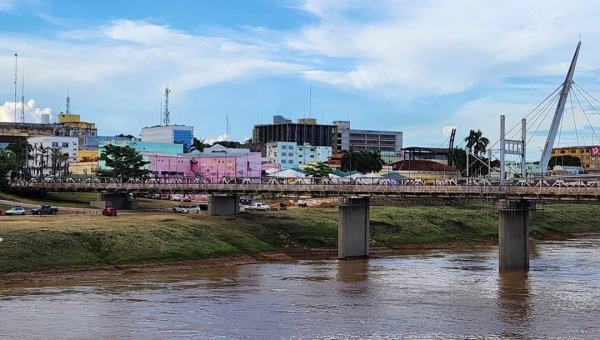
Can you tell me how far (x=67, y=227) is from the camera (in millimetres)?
91625

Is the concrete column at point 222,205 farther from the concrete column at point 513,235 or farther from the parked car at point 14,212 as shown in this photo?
the concrete column at point 513,235

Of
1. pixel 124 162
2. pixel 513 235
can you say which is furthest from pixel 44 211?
pixel 513 235

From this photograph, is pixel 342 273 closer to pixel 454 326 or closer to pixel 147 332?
pixel 454 326

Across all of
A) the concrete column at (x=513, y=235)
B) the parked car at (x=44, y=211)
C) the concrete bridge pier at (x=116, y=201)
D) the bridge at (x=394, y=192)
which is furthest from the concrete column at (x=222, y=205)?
the concrete column at (x=513, y=235)

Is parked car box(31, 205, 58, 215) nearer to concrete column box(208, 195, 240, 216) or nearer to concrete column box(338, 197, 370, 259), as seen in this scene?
concrete column box(208, 195, 240, 216)

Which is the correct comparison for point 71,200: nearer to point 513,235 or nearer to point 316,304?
point 513,235

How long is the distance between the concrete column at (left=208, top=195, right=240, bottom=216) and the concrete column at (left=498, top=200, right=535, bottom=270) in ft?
150

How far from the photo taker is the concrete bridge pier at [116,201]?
139 m

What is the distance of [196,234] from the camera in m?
99.5

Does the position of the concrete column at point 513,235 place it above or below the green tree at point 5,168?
below

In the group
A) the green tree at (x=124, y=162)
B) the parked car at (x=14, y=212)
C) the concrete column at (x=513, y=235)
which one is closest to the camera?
the concrete column at (x=513, y=235)

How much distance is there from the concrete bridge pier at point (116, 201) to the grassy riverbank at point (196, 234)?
23752 mm

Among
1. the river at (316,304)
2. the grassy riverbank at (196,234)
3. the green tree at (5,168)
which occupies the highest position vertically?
the green tree at (5,168)

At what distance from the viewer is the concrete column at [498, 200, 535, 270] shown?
8644 centimetres
